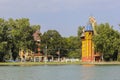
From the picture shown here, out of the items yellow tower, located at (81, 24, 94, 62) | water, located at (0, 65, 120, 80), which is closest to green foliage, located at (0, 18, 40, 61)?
yellow tower, located at (81, 24, 94, 62)

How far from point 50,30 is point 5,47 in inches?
1712

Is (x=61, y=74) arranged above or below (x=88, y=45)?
below

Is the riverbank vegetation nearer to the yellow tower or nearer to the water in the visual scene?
the yellow tower

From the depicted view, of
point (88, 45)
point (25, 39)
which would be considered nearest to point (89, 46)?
point (88, 45)

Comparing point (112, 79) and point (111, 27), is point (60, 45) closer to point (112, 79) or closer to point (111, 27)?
point (111, 27)

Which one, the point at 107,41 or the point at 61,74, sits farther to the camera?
the point at 107,41

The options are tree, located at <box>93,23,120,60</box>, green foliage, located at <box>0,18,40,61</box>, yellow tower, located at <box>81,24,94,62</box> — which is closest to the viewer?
green foliage, located at <box>0,18,40,61</box>

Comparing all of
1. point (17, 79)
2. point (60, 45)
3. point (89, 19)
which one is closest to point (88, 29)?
point (89, 19)

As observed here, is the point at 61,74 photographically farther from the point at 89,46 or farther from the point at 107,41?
the point at 89,46

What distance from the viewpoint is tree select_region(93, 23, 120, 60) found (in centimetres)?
13425

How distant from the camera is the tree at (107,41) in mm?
134250

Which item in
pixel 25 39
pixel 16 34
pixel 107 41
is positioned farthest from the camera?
pixel 25 39

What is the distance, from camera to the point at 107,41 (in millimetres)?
134125

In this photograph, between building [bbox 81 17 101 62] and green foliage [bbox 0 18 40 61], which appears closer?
green foliage [bbox 0 18 40 61]
